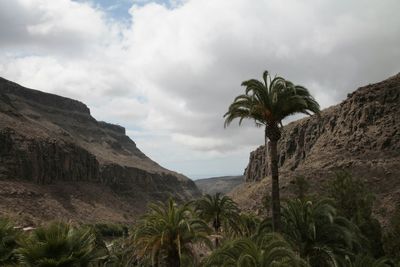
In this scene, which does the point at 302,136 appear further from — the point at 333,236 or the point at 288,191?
the point at 333,236

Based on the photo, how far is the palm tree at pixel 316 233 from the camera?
804 inches

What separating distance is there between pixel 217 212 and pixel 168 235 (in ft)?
36.1

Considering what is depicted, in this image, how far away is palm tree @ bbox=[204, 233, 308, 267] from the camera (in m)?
13.8

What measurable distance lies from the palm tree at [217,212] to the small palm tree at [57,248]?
14201mm

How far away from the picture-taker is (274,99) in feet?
65.6

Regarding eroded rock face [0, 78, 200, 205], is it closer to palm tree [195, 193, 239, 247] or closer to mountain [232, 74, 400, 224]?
mountain [232, 74, 400, 224]

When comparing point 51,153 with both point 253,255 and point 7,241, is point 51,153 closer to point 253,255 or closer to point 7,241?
point 7,241

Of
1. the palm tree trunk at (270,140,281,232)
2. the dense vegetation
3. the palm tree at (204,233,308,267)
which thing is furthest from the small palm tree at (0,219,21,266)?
the palm tree trunk at (270,140,281,232)

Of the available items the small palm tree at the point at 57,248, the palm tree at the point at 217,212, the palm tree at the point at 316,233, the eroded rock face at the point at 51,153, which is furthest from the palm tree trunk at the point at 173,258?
the eroded rock face at the point at 51,153

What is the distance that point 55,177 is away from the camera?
5084 inches

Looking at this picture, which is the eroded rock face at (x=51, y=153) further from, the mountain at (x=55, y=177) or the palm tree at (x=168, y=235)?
the palm tree at (x=168, y=235)

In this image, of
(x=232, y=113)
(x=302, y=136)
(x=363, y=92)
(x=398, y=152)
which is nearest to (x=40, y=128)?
(x=302, y=136)

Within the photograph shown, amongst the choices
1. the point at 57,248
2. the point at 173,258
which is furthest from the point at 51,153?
the point at 57,248

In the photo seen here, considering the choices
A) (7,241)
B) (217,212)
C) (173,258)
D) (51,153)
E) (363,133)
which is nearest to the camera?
(7,241)
